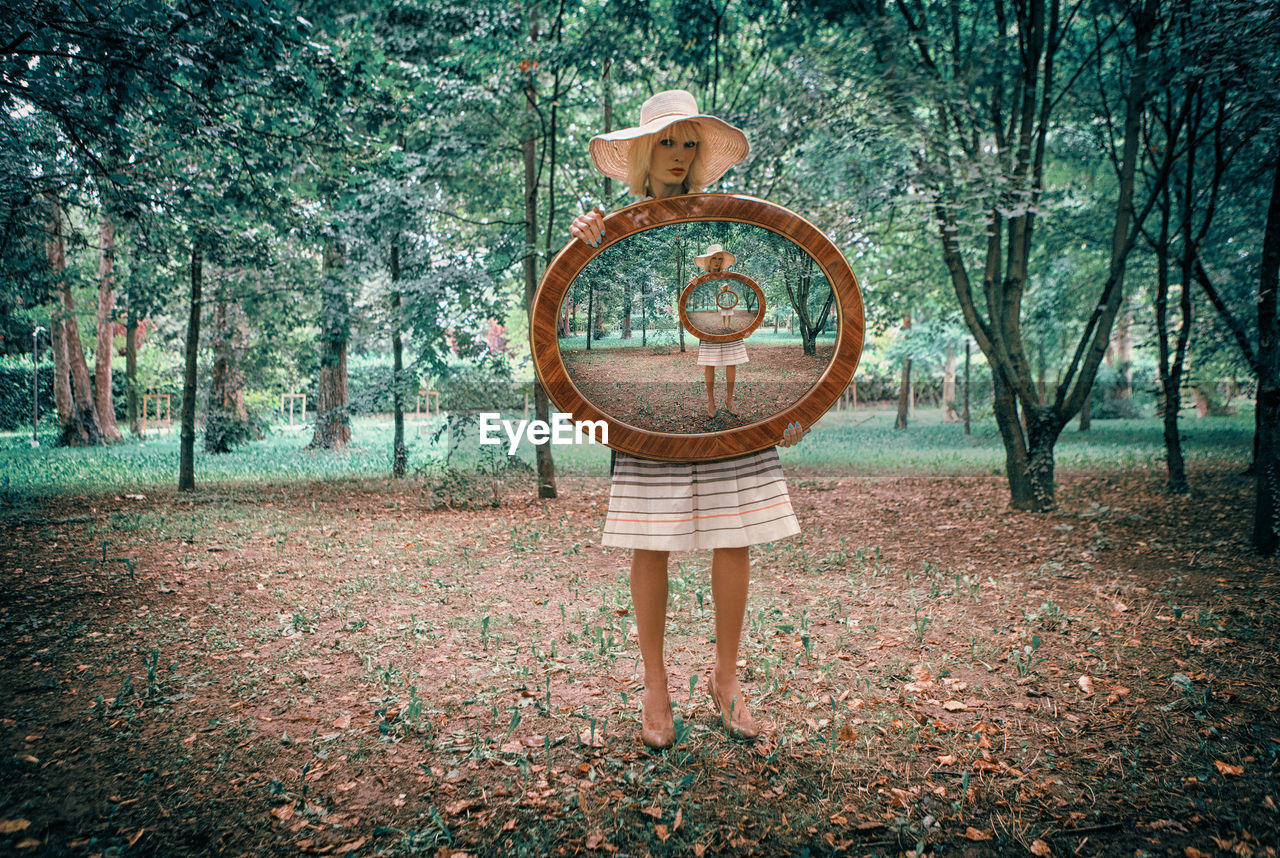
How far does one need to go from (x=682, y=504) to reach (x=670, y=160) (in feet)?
4.39

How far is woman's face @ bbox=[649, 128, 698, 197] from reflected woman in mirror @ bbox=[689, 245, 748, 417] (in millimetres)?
319

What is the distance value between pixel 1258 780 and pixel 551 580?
4.16m

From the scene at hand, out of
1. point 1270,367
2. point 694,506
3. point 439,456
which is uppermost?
point 1270,367

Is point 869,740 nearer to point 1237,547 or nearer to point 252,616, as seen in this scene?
point 252,616

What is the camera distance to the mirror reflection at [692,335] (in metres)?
2.63

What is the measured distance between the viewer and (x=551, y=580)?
5465 mm

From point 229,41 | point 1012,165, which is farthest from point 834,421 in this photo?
point 229,41

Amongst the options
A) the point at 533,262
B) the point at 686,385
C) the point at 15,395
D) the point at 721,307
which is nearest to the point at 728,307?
the point at 721,307

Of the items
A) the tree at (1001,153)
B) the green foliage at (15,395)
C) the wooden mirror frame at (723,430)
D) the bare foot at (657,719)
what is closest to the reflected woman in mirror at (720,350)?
the wooden mirror frame at (723,430)

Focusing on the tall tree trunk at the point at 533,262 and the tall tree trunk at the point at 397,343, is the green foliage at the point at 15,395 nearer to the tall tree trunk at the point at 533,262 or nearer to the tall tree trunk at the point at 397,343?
the tall tree trunk at the point at 397,343

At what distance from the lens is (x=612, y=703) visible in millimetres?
3201

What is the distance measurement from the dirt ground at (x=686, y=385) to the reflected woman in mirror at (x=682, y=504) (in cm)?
16

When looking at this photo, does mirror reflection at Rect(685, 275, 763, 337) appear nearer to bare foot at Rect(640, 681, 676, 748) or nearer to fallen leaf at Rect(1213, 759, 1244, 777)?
bare foot at Rect(640, 681, 676, 748)

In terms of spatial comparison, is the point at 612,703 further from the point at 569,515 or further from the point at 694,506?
the point at 569,515
